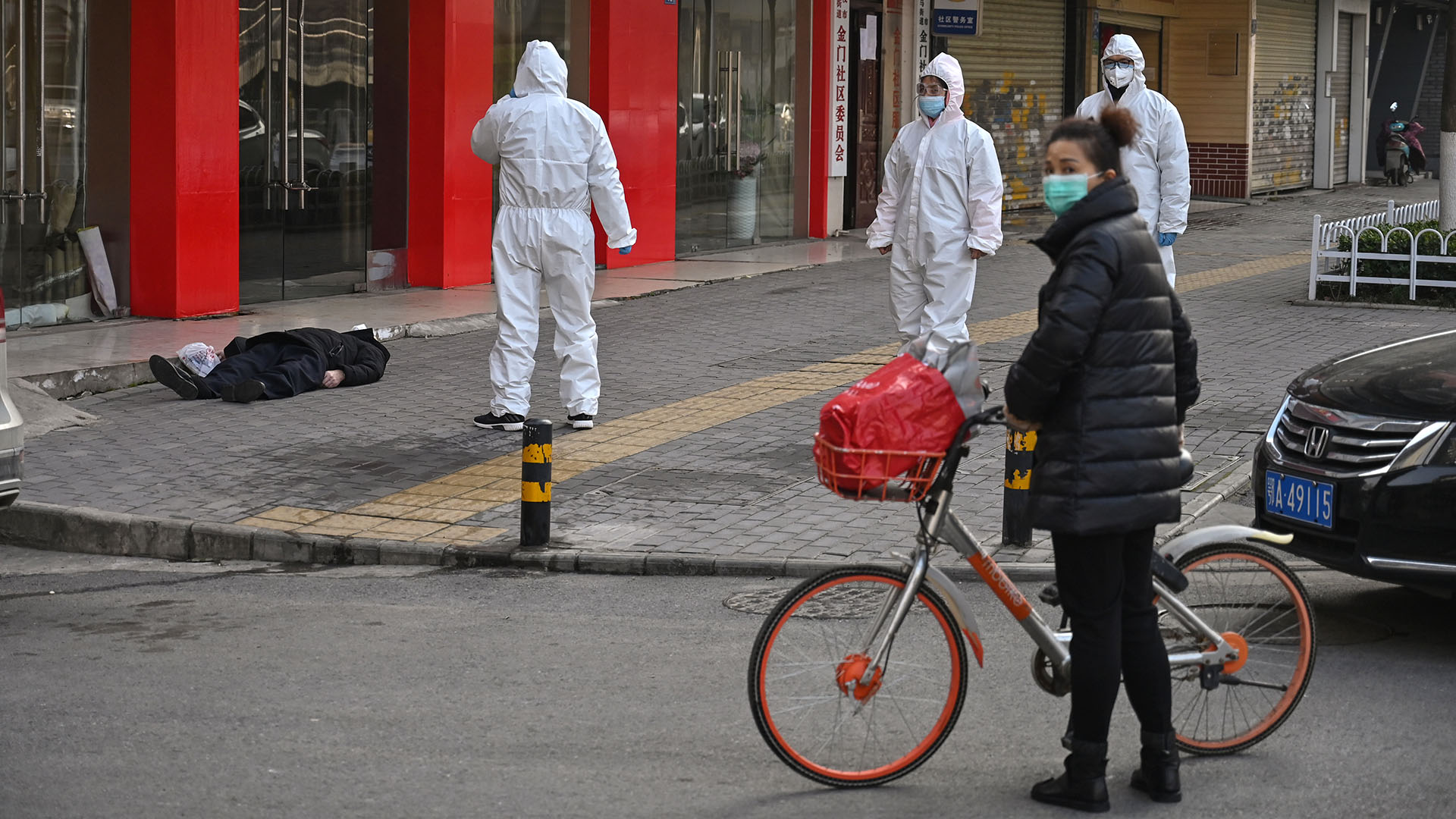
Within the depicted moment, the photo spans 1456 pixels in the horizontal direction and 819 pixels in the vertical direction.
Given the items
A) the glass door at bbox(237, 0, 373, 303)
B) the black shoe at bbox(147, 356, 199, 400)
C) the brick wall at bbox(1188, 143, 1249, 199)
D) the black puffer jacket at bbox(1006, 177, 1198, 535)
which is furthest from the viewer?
the brick wall at bbox(1188, 143, 1249, 199)

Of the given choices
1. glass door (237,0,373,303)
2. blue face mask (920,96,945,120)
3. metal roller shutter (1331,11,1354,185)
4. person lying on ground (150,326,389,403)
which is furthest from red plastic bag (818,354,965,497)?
metal roller shutter (1331,11,1354,185)

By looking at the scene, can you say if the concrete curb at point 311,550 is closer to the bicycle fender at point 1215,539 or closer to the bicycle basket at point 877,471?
the bicycle fender at point 1215,539

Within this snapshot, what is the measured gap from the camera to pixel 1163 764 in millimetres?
4527

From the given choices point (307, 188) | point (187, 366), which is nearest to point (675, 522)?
point (187, 366)

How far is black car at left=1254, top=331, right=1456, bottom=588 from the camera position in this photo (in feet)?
18.4

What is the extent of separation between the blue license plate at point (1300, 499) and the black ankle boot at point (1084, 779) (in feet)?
5.79

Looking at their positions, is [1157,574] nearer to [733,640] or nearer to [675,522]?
[733,640]

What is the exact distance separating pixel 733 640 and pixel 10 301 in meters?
8.30

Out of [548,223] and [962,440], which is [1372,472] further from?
[548,223]

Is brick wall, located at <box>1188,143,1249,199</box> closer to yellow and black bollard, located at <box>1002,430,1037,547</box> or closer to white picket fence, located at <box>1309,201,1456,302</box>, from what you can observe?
white picket fence, located at <box>1309,201,1456,302</box>

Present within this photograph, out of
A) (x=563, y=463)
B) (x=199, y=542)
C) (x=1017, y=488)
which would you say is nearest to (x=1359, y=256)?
(x=563, y=463)

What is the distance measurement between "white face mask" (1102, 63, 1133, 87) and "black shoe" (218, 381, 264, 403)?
17.3ft

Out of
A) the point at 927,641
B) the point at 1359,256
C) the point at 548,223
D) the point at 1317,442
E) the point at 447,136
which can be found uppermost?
the point at 447,136

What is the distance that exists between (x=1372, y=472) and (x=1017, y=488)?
174 centimetres
